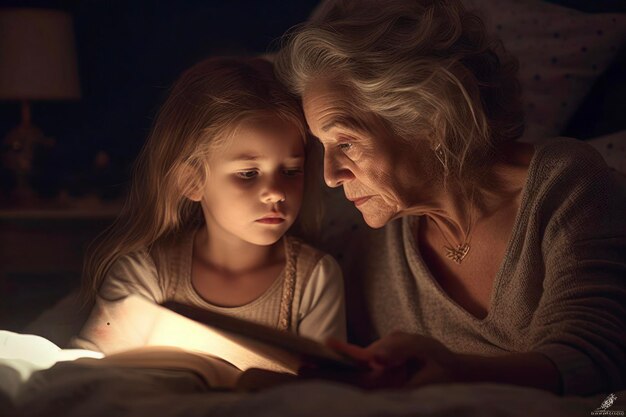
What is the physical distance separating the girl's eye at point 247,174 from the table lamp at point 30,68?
1.10 ft

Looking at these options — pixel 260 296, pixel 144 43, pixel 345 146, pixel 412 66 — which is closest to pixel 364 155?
pixel 345 146

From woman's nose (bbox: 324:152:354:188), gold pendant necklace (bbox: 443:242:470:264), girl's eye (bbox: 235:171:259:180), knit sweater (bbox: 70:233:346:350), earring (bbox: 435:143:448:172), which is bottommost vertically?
knit sweater (bbox: 70:233:346:350)

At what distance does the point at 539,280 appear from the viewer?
1.00 meters

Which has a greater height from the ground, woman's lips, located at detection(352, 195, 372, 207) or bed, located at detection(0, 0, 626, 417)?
woman's lips, located at detection(352, 195, 372, 207)

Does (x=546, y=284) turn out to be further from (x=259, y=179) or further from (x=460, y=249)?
(x=259, y=179)

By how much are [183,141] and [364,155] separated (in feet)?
0.92

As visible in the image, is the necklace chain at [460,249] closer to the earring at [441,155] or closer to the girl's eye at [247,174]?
the earring at [441,155]

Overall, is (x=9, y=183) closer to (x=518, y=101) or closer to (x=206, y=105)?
(x=206, y=105)

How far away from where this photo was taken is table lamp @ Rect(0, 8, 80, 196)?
1.14 meters

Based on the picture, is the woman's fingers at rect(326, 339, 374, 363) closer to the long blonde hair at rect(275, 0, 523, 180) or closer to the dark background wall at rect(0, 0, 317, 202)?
the long blonde hair at rect(275, 0, 523, 180)

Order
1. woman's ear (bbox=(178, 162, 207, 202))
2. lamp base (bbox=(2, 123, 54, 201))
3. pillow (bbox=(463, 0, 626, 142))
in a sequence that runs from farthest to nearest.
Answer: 1. pillow (bbox=(463, 0, 626, 142))
2. lamp base (bbox=(2, 123, 54, 201))
3. woman's ear (bbox=(178, 162, 207, 202))

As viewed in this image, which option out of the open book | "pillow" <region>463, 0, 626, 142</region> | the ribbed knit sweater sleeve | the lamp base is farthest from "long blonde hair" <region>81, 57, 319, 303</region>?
"pillow" <region>463, 0, 626, 142</region>

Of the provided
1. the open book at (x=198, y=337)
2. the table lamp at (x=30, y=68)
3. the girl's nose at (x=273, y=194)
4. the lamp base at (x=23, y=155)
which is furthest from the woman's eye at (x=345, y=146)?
the lamp base at (x=23, y=155)

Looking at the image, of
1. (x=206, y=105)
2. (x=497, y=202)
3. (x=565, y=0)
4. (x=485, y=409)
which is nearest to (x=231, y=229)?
(x=206, y=105)
